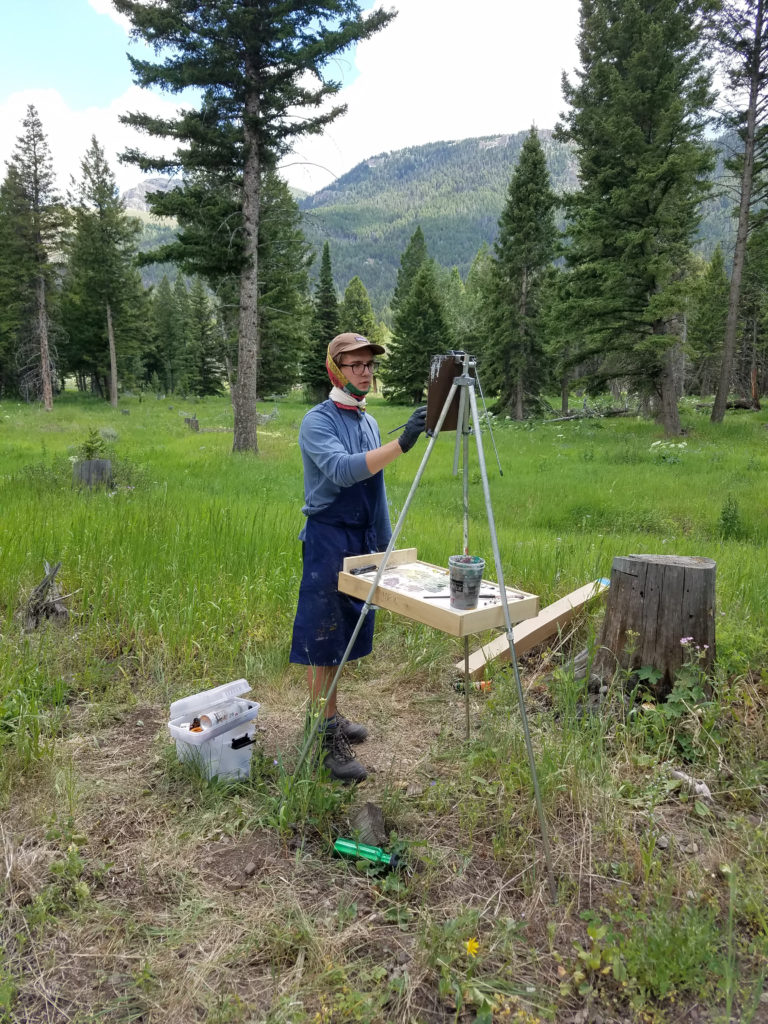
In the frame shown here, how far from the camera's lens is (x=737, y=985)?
1.98m

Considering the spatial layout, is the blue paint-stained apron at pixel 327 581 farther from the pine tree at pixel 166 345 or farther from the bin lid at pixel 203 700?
the pine tree at pixel 166 345

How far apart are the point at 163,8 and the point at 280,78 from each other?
8.42ft

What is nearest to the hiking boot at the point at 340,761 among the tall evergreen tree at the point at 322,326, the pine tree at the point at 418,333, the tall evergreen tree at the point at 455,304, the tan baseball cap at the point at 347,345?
the tan baseball cap at the point at 347,345

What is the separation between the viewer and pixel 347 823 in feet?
9.49

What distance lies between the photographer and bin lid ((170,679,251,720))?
3227 mm

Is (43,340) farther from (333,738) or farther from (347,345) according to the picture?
(333,738)

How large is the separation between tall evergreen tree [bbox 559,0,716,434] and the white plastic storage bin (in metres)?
16.4

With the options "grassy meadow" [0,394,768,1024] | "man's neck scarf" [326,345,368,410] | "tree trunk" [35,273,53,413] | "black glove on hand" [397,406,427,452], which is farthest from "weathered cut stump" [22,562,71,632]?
"tree trunk" [35,273,53,413]

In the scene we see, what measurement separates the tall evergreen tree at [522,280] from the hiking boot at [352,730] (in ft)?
80.6

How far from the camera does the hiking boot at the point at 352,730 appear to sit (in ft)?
11.6

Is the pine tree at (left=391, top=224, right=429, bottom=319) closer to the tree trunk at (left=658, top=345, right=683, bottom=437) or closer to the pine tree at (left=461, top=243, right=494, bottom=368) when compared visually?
the pine tree at (left=461, top=243, right=494, bottom=368)

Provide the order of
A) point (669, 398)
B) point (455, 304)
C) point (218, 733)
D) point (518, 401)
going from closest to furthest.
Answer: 1. point (218, 733)
2. point (669, 398)
3. point (518, 401)
4. point (455, 304)

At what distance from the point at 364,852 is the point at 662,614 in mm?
2142

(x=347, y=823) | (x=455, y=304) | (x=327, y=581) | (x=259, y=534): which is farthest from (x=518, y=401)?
(x=455, y=304)
